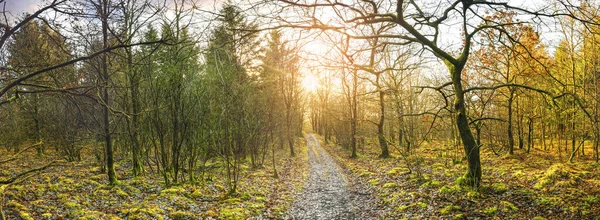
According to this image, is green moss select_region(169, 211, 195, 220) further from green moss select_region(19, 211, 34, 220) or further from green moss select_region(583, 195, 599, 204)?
green moss select_region(583, 195, 599, 204)

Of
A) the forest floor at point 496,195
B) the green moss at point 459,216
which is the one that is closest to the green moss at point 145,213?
the forest floor at point 496,195

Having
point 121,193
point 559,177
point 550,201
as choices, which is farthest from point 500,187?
point 121,193

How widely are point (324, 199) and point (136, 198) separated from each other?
19.9 ft

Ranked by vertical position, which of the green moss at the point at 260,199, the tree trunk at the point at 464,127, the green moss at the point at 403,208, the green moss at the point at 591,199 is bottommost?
the green moss at the point at 403,208

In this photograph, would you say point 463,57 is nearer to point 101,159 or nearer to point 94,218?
point 94,218

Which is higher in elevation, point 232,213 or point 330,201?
point 232,213

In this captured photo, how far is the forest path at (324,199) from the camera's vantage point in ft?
29.2

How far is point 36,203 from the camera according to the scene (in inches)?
289

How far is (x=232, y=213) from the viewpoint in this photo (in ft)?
26.9

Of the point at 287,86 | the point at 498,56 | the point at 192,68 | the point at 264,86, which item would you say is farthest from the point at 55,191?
the point at 498,56

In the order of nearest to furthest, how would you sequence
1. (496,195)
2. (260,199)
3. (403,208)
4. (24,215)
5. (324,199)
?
(24,215) → (496,195) → (403,208) → (260,199) → (324,199)

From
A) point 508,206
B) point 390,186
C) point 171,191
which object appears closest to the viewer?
point 508,206

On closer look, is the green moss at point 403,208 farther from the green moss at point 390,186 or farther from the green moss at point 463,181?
the green moss at point 390,186

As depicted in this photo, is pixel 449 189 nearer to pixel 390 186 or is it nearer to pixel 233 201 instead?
pixel 390 186
